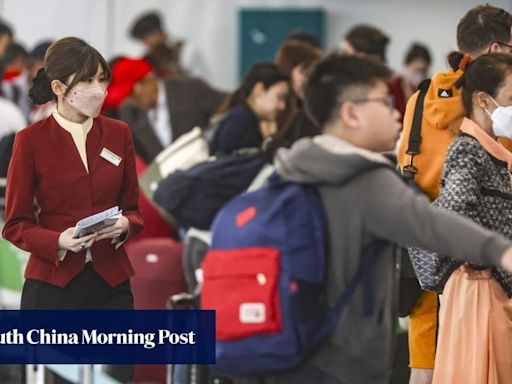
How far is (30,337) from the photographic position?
4871mm

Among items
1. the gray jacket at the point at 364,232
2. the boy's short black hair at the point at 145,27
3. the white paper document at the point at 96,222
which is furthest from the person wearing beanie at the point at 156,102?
the gray jacket at the point at 364,232

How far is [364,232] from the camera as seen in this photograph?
3.88 m

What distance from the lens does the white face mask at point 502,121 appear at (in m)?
4.76

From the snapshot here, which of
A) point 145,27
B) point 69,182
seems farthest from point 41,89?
point 145,27

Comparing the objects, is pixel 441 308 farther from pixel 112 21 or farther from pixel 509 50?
pixel 112 21

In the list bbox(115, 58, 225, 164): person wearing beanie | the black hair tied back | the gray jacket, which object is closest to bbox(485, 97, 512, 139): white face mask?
the gray jacket

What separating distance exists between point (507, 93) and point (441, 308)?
76cm

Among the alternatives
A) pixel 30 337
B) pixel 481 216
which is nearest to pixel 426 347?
pixel 481 216

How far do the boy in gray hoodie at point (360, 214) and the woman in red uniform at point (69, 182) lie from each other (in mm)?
799

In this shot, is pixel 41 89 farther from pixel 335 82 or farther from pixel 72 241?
pixel 335 82

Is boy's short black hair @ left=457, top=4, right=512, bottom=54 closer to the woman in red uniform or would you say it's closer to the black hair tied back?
the woman in red uniform

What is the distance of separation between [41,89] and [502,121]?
150 cm

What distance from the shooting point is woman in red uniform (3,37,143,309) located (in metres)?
4.53

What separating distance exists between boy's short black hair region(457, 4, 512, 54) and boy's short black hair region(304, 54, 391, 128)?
115cm
